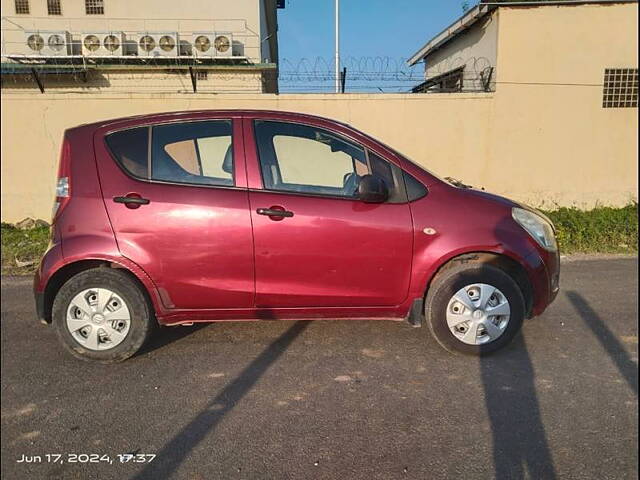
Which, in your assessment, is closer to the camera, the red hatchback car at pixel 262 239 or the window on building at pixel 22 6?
the red hatchback car at pixel 262 239

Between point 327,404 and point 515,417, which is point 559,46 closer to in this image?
point 515,417

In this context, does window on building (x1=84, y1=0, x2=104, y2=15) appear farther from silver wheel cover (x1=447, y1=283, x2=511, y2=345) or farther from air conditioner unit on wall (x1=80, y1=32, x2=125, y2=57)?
silver wheel cover (x1=447, y1=283, x2=511, y2=345)

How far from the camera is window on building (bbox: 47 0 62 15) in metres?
12.0

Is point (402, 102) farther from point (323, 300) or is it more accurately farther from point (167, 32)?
point (167, 32)

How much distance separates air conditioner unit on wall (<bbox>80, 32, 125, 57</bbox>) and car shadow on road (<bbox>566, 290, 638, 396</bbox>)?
35.9 ft

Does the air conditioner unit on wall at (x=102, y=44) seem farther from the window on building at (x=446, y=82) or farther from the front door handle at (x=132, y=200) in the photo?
the front door handle at (x=132, y=200)

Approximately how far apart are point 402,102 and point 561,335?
5.26 metres

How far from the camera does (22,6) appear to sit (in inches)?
472

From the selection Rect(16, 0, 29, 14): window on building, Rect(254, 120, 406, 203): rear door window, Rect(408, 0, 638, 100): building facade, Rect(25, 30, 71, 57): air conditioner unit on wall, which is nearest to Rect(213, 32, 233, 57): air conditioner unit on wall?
Rect(25, 30, 71, 57): air conditioner unit on wall

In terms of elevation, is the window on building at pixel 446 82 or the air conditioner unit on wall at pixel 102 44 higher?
the air conditioner unit on wall at pixel 102 44

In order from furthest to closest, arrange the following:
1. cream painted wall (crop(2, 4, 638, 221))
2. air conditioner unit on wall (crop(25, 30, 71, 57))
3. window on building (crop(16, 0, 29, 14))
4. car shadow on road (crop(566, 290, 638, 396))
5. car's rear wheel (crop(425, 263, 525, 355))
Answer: window on building (crop(16, 0, 29, 14)) → air conditioner unit on wall (crop(25, 30, 71, 57)) → cream painted wall (crop(2, 4, 638, 221)) → car's rear wheel (crop(425, 263, 525, 355)) → car shadow on road (crop(566, 290, 638, 396))

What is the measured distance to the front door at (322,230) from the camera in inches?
128

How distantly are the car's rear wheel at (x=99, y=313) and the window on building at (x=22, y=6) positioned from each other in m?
12.2

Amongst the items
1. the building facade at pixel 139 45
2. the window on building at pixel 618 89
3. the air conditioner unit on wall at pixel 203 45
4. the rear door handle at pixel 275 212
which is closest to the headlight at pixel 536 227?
the rear door handle at pixel 275 212
